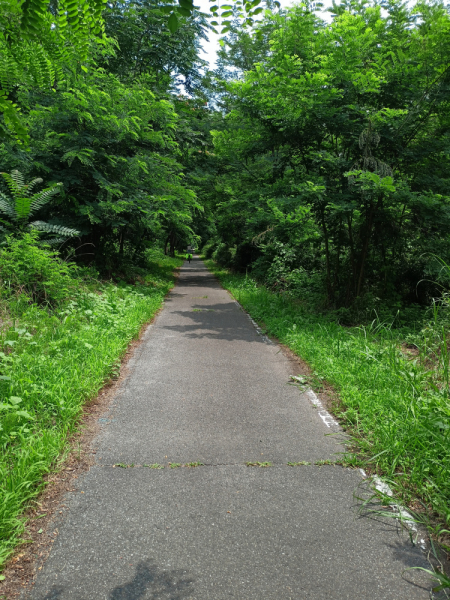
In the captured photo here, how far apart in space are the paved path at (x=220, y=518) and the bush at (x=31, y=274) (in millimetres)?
3532

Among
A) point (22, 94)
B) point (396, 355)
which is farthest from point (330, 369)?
point (22, 94)

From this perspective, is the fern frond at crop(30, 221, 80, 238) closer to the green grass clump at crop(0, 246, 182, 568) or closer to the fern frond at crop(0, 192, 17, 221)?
the fern frond at crop(0, 192, 17, 221)

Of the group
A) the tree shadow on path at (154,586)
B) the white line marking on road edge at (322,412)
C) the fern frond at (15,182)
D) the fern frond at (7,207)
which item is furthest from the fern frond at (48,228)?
the tree shadow on path at (154,586)

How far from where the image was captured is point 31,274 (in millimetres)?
7277

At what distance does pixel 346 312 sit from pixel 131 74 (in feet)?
36.5

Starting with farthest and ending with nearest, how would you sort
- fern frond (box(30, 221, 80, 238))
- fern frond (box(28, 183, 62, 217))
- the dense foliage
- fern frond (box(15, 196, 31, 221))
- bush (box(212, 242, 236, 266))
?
bush (box(212, 242, 236, 266)), fern frond (box(30, 221, 80, 238)), fern frond (box(28, 183, 62, 217)), fern frond (box(15, 196, 31, 221)), the dense foliage

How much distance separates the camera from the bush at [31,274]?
23.0 feet

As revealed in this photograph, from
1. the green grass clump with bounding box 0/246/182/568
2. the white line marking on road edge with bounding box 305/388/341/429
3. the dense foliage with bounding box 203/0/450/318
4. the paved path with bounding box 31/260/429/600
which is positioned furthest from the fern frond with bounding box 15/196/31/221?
the white line marking on road edge with bounding box 305/388/341/429

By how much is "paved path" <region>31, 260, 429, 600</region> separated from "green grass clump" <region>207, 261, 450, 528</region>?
0.34 m

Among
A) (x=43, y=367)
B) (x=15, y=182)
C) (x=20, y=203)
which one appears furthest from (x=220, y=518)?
(x=15, y=182)

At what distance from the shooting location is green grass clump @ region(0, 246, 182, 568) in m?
2.92

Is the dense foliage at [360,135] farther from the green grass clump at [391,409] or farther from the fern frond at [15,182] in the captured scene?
the fern frond at [15,182]

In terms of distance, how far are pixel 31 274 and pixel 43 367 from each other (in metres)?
3.27

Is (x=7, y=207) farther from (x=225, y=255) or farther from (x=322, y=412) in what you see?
(x=225, y=255)
